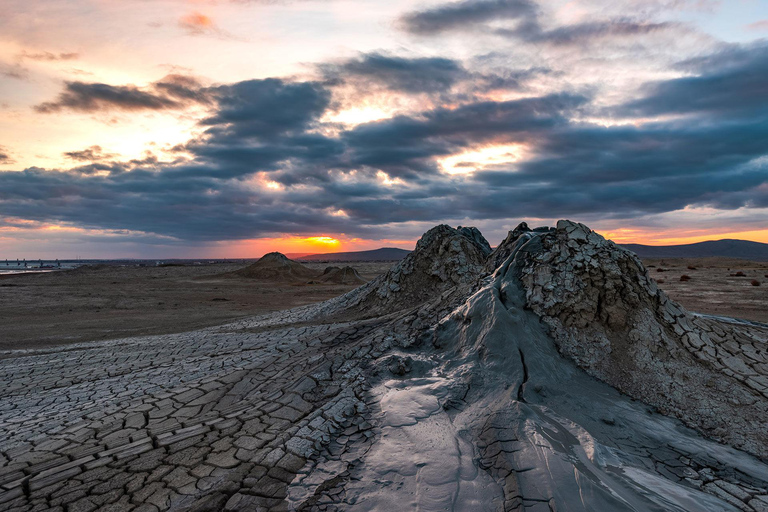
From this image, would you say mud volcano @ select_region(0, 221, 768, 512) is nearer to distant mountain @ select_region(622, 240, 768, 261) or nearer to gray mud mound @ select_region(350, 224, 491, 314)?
gray mud mound @ select_region(350, 224, 491, 314)

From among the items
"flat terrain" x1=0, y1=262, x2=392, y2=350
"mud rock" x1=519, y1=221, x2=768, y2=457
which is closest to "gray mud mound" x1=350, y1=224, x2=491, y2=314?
"mud rock" x1=519, y1=221, x2=768, y2=457

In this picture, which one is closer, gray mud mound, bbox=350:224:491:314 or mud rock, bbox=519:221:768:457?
mud rock, bbox=519:221:768:457

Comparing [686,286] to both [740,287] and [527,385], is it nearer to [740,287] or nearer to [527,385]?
[740,287]

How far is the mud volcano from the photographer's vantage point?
282cm

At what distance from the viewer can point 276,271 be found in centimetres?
3164

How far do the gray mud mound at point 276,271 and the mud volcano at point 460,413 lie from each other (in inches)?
970

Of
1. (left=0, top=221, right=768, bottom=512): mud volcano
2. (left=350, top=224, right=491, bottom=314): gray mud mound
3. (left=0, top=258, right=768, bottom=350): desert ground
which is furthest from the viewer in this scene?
(left=0, top=258, right=768, bottom=350): desert ground

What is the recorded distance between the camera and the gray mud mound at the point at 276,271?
101 feet

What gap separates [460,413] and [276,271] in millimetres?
29631

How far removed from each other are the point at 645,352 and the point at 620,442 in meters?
1.48

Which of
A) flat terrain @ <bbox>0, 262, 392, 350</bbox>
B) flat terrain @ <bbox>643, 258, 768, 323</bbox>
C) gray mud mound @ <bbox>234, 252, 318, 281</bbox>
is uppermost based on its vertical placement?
gray mud mound @ <bbox>234, 252, 318, 281</bbox>

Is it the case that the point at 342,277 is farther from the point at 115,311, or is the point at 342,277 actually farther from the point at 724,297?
the point at 724,297

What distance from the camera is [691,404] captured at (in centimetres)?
398

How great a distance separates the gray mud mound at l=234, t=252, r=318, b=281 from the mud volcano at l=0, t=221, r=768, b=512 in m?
24.6
